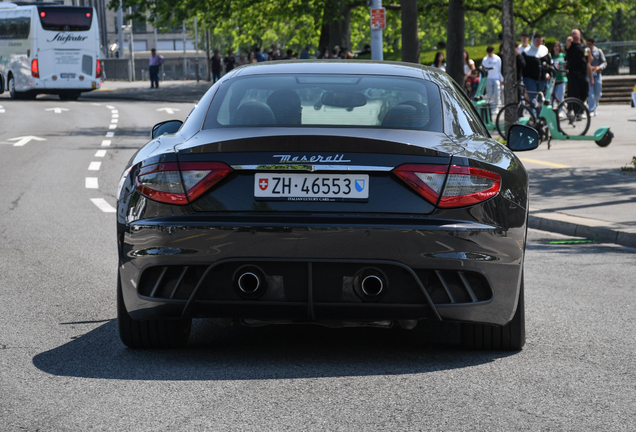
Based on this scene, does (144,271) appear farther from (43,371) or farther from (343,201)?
(343,201)

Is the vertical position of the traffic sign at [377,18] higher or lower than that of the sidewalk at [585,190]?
higher

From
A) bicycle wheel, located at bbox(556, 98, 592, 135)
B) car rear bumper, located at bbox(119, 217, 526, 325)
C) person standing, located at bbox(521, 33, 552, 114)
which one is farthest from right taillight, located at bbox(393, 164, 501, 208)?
person standing, located at bbox(521, 33, 552, 114)

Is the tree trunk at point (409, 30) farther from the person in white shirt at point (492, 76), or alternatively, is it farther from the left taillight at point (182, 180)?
the left taillight at point (182, 180)

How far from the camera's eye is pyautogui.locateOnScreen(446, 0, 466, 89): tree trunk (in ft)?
79.0

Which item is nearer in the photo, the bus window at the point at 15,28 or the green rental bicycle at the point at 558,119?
the green rental bicycle at the point at 558,119

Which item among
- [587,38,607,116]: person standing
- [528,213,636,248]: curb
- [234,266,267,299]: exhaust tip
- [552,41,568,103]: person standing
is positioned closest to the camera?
[234,266,267,299]: exhaust tip

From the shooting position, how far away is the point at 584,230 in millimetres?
9430

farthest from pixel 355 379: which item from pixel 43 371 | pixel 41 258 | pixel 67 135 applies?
pixel 67 135

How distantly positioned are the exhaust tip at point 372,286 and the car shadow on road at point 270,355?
1.24ft

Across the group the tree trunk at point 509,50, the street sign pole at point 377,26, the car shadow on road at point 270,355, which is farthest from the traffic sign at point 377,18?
the car shadow on road at point 270,355

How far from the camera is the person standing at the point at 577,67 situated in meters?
22.1

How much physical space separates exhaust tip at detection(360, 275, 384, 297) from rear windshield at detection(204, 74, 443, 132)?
0.74 m

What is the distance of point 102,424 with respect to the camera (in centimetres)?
371

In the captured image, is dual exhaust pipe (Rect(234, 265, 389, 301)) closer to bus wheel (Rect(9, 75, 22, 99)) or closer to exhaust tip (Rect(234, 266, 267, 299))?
exhaust tip (Rect(234, 266, 267, 299))
